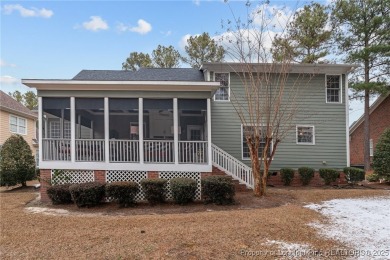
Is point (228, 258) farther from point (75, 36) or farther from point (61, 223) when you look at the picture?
point (75, 36)

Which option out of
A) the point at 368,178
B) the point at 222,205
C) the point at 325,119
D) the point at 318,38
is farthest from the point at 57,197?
the point at 318,38

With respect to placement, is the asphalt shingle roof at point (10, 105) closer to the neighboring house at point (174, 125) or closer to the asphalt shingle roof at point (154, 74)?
the neighboring house at point (174, 125)

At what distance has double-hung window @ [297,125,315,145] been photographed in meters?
13.9

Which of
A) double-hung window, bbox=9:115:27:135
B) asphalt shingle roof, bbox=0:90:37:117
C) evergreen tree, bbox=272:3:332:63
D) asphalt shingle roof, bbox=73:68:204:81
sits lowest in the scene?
double-hung window, bbox=9:115:27:135

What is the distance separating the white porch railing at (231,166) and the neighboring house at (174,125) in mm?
38

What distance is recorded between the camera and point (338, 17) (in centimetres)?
1909

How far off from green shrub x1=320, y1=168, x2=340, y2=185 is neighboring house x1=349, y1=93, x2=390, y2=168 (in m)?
A: 8.68

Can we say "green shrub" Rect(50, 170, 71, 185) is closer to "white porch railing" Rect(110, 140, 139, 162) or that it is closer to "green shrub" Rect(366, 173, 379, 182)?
"white porch railing" Rect(110, 140, 139, 162)

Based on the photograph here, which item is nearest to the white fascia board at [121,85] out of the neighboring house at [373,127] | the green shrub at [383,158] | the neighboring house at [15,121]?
the green shrub at [383,158]

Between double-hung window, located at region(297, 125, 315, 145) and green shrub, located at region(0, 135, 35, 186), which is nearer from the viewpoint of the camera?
green shrub, located at region(0, 135, 35, 186)

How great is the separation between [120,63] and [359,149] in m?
23.8

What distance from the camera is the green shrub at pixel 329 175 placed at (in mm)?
13234

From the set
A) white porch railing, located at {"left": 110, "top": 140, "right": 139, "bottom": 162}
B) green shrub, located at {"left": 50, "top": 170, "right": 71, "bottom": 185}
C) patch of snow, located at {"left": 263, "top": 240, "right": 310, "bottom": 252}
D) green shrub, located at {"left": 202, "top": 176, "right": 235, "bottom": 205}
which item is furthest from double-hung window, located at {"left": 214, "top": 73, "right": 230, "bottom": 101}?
patch of snow, located at {"left": 263, "top": 240, "right": 310, "bottom": 252}

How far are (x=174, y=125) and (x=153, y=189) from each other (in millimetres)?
2388
